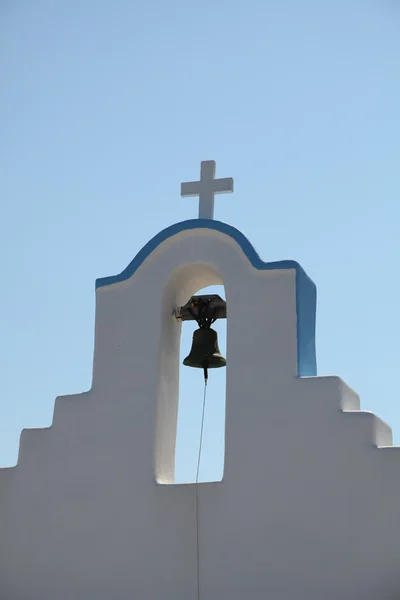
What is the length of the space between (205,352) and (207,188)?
141 centimetres

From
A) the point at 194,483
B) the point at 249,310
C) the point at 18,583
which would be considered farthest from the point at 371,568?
the point at 18,583

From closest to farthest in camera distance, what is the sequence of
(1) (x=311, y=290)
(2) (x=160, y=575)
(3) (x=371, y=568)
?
1. (3) (x=371, y=568)
2. (2) (x=160, y=575)
3. (1) (x=311, y=290)

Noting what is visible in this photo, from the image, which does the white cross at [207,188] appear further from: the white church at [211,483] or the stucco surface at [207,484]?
the stucco surface at [207,484]

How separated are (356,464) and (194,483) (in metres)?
1.32

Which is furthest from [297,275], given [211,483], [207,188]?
[211,483]

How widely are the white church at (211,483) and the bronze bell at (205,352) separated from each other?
0.21 ft

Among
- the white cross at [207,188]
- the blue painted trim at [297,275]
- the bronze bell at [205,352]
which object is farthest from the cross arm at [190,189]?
the bronze bell at [205,352]

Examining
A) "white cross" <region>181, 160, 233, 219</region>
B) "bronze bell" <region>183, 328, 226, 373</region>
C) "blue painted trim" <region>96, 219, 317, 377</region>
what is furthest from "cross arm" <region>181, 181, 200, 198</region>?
"bronze bell" <region>183, 328, 226, 373</region>

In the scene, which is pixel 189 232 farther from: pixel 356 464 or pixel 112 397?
pixel 356 464

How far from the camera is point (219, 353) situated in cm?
1015

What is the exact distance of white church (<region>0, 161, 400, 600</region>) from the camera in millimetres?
8461

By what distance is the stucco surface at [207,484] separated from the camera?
8.45 metres

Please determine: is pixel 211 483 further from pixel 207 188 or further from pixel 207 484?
pixel 207 188

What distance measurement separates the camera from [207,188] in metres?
9.94
